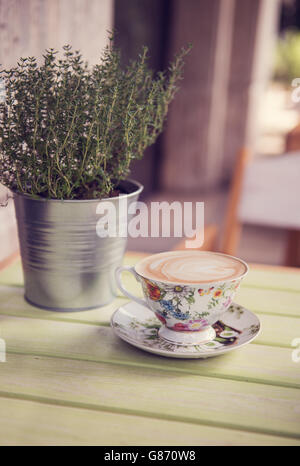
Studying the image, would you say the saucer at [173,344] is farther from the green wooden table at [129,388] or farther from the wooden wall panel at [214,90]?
the wooden wall panel at [214,90]

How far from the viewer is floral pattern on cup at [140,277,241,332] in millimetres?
742

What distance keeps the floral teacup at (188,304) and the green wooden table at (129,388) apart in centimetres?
4

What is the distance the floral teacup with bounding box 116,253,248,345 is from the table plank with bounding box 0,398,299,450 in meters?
0.17

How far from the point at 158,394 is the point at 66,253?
0.30m

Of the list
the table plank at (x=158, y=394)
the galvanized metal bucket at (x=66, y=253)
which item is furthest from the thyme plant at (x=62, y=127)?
the table plank at (x=158, y=394)

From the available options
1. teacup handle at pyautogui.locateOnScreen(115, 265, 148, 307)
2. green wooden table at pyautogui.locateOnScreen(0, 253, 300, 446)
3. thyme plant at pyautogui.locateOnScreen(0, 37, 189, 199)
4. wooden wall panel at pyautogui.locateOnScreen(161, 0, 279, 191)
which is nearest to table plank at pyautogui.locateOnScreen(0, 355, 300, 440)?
green wooden table at pyautogui.locateOnScreen(0, 253, 300, 446)

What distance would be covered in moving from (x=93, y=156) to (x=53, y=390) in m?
0.36

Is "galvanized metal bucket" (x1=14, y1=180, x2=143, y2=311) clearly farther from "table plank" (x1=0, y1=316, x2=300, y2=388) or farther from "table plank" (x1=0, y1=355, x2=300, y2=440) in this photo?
"table plank" (x1=0, y1=355, x2=300, y2=440)

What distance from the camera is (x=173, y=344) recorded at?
30.5 inches

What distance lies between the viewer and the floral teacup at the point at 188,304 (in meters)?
0.74

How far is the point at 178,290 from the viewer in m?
0.74

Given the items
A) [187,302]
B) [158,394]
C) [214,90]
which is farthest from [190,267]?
[214,90]
